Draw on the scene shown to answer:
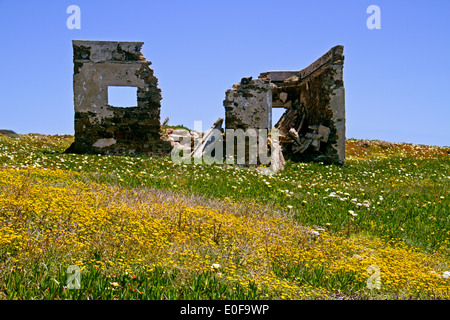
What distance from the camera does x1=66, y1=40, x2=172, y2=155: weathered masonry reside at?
49.9 feet

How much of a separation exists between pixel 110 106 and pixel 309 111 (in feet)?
35.2

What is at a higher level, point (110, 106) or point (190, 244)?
point (110, 106)

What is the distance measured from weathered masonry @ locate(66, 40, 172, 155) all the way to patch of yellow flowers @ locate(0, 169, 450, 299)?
919cm

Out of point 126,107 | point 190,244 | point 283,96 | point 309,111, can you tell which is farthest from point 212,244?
point 283,96

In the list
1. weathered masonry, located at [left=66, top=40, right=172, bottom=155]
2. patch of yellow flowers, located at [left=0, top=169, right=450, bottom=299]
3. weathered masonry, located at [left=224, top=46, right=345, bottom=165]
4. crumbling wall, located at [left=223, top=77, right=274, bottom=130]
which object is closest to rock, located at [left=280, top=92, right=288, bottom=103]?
weathered masonry, located at [left=224, top=46, right=345, bottom=165]

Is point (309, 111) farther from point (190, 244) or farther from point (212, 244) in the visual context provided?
point (190, 244)

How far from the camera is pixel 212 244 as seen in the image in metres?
4.73

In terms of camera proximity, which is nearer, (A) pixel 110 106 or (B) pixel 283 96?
(A) pixel 110 106

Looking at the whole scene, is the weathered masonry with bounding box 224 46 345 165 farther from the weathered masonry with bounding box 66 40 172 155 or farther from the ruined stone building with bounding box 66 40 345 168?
the weathered masonry with bounding box 66 40 172 155

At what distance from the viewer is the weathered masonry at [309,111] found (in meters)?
16.2

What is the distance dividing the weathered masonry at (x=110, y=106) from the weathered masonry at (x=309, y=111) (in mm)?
3469

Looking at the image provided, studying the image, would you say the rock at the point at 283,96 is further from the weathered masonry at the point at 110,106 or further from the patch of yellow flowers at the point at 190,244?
the patch of yellow flowers at the point at 190,244

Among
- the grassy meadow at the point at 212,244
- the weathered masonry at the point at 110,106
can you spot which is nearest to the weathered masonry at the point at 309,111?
the weathered masonry at the point at 110,106

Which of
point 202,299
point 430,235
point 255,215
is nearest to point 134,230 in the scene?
point 202,299
